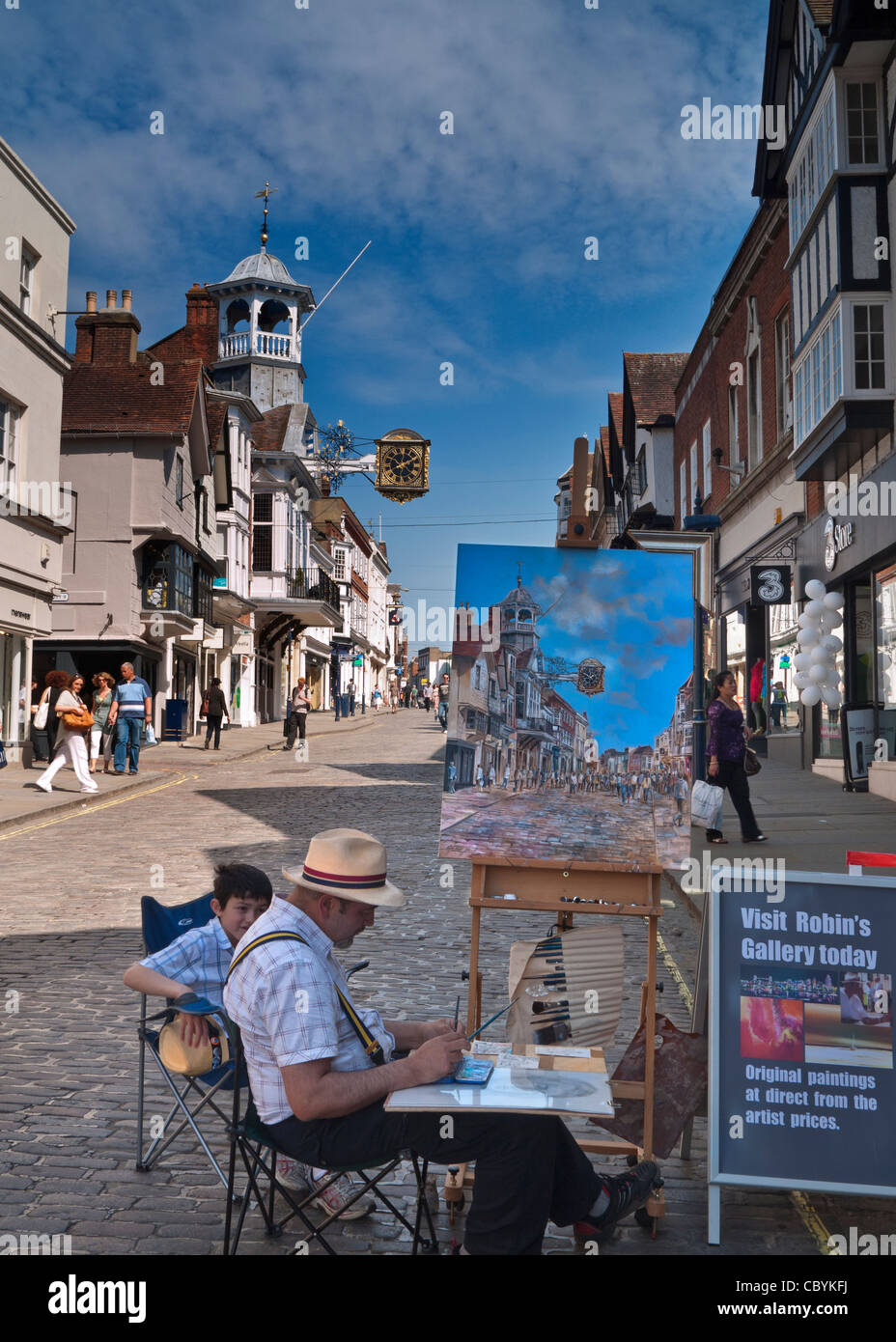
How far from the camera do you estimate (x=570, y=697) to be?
4637mm

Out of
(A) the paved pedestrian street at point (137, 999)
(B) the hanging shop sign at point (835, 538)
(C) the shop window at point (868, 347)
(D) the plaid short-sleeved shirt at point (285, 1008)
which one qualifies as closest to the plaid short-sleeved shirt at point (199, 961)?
(A) the paved pedestrian street at point (137, 999)

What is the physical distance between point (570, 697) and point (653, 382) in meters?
34.3

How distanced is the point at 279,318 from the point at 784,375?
31.8 m

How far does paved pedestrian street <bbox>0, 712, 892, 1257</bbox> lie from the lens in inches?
154

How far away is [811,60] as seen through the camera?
1833 centimetres

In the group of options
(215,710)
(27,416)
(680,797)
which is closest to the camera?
(680,797)

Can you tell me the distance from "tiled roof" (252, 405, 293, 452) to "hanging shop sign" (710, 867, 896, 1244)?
1673 inches

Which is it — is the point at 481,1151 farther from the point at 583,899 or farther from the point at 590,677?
the point at 590,677

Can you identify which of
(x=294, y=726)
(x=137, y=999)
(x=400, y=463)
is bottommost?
(x=137, y=999)

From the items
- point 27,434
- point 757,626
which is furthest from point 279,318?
point 757,626

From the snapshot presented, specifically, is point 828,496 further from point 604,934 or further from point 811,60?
point 604,934

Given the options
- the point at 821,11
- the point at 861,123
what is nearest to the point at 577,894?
the point at 861,123

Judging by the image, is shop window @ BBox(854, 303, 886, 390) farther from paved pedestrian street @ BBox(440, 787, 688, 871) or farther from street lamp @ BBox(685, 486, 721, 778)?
paved pedestrian street @ BBox(440, 787, 688, 871)

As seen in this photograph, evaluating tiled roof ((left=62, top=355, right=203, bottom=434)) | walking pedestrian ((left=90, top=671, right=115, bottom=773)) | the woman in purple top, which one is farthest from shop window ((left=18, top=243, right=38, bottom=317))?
the woman in purple top
